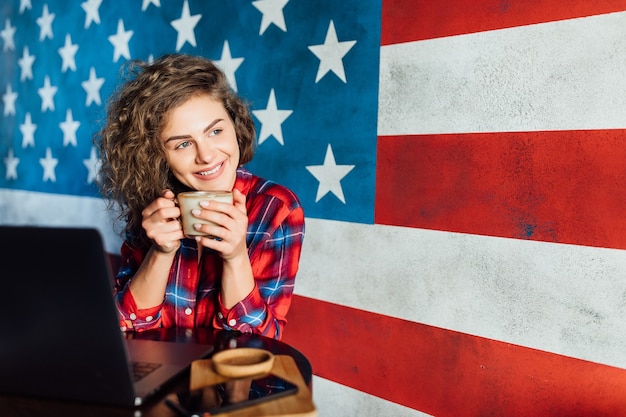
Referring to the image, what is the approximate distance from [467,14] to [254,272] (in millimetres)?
846

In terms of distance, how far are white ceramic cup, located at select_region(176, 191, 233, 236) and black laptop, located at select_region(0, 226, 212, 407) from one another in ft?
1.10

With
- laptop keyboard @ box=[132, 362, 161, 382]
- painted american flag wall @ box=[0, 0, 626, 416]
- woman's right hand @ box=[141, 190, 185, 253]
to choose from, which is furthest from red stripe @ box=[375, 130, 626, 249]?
laptop keyboard @ box=[132, 362, 161, 382]

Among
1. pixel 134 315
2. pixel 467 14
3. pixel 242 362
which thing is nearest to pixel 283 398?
pixel 242 362

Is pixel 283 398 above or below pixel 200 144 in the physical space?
below

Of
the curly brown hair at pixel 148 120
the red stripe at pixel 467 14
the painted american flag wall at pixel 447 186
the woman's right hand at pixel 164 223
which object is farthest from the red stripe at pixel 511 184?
the woman's right hand at pixel 164 223

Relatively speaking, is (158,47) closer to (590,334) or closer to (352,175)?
(352,175)

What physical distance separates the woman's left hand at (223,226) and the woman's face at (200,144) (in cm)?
24

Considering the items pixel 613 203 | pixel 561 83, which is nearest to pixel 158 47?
pixel 561 83

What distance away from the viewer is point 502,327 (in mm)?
1355

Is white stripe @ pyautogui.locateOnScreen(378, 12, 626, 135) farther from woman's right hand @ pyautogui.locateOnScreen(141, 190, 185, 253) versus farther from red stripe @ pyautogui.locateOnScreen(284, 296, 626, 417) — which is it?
woman's right hand @ pyautogui.locateOnScreen(141, 190, 185, 253)

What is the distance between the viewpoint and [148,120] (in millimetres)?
1260

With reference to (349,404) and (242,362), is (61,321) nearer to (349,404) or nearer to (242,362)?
(242,362)

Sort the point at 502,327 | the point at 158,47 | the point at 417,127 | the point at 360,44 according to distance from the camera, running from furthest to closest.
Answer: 1. the point at 158,47
2. the point at 360,44
3. the point at 417,127
4. the point at 502,327

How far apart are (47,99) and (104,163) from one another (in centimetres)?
162
